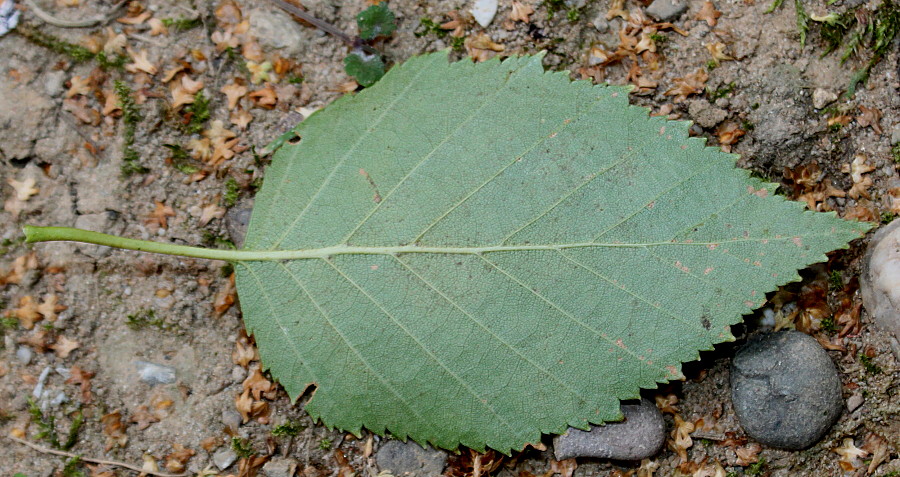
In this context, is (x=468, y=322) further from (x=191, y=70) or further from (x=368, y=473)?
(x=191, y=70)

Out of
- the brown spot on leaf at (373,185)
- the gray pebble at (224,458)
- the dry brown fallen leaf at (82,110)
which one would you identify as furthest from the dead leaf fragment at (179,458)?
the dry brown fallen leaf at (82,110)

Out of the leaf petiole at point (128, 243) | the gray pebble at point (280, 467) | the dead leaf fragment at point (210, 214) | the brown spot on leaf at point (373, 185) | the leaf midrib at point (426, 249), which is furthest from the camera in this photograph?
the dead leaf fragment at point (210, 214)

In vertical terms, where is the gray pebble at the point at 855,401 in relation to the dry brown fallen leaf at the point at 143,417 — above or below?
above

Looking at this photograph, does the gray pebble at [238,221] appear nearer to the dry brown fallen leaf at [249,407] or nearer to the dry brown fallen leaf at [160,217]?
the dry brown fallen leaf at [160,217]

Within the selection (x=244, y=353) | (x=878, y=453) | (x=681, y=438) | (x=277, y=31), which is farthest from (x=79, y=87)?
(x=878, y=453)

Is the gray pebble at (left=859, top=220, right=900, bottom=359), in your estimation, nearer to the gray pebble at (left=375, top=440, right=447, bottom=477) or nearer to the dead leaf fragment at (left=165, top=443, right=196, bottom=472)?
the gray pebble at (left=375, top=440, right=447, bottom=477)

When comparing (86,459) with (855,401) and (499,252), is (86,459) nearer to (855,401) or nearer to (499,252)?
(499,252)
